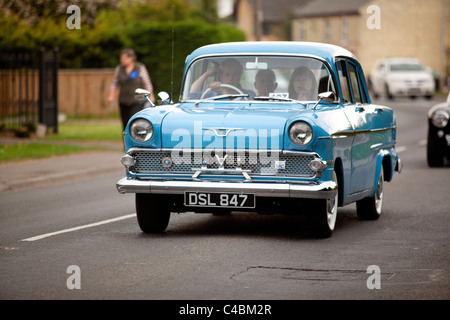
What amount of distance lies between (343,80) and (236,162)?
209 centimetres

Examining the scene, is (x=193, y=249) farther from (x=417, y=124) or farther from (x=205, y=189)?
(x=417, y=124)

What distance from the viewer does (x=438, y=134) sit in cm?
1783

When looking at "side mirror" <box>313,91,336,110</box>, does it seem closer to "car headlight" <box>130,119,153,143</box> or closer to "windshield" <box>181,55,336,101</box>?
"windshield" <box>181,55,336,101</box>

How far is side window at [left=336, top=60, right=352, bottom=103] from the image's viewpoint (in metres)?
10.6

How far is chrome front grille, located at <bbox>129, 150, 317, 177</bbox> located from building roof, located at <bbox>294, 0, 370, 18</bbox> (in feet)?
239

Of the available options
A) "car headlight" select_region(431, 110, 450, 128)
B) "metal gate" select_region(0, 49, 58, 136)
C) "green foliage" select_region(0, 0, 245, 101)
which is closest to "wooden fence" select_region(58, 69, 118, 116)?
"green foliage" select_region(0, 0, 245, 101)

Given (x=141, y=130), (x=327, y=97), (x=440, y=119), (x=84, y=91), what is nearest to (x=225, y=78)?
(x=327, y=97)

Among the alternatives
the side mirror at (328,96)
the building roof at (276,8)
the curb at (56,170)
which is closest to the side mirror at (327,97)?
the side mirror at (328,96)

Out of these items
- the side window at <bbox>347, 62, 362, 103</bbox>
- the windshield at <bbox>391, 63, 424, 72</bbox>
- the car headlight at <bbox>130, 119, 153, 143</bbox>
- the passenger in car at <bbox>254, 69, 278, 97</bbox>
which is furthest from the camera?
the windshield at <bbox>391, 63, 424, 72</bbox>

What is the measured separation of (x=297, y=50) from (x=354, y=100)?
98 cm

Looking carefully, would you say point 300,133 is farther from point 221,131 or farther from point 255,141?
point 221,131

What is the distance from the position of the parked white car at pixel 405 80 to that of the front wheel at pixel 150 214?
127ft

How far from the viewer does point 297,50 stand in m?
10.4
